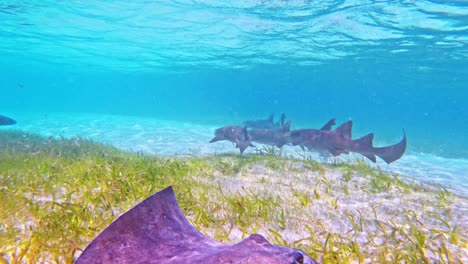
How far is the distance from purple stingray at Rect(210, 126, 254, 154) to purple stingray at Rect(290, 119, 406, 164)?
158 centimetres

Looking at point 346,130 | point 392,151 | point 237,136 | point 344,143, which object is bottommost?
Result: point 237,136

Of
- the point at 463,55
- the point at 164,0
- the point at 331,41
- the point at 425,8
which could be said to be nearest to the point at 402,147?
the point at 425,8

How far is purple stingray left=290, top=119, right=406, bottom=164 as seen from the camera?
764cm

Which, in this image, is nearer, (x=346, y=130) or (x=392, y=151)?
(x=392, y=151)

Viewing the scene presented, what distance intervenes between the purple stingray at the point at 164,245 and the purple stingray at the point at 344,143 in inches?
267

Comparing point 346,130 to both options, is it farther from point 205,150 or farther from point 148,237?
point 148,237

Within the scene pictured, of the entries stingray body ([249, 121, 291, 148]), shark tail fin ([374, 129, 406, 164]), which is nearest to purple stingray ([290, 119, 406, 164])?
shark tail fin ([374, 129, 406, 164])

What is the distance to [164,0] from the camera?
18266mm

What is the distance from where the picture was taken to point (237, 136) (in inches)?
401

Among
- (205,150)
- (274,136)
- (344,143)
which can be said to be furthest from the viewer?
(205,150)

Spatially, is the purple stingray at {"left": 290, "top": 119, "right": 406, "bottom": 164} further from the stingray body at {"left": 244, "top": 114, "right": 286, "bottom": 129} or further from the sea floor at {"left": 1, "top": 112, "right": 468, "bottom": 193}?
the stingray body at {"left": 244, "top": 114, "right": 286, "bottom": 129}

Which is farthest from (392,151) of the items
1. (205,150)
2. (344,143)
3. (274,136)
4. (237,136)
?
(205,150)

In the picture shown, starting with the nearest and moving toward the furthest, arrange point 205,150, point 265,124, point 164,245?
point 164,245
point 205,150
point 265,124

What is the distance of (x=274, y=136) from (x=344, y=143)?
2.70 metres
